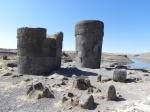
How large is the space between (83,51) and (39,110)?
41.8 ft

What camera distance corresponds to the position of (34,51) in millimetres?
16766

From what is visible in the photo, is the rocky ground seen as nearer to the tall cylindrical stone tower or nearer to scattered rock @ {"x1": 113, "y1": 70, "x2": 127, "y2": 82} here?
scattered rock @ {"x1": 113, "y1": 70, "x2": 127, "y2": 82}

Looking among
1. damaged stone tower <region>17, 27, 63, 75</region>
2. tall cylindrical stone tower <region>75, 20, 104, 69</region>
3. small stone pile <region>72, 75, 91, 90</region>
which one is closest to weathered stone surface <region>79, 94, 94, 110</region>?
small stone pile <region>72, 75, 91, 90</region>

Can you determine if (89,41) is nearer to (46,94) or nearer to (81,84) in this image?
(81,84)

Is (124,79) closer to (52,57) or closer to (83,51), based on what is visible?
(52,57)

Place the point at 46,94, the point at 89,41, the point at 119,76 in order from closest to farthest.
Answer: the point at 46,94
the point at 119,76
the point at 89,41

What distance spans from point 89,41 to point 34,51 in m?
6.03

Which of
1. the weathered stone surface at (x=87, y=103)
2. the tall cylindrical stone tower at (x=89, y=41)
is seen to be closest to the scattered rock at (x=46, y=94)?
the weathered stone surface at (x=87, y=103)

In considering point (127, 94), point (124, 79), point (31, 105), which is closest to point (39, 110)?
point (31, 105)

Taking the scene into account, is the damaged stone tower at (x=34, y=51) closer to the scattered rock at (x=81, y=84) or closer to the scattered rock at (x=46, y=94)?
the scattered rock at (x=81, y=84)

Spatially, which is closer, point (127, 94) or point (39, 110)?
point (39, 110)

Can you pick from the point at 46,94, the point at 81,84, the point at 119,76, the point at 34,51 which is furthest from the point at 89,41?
the point at 46,94

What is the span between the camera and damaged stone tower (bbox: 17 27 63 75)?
54.7 ft

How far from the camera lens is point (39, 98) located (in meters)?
10.1
